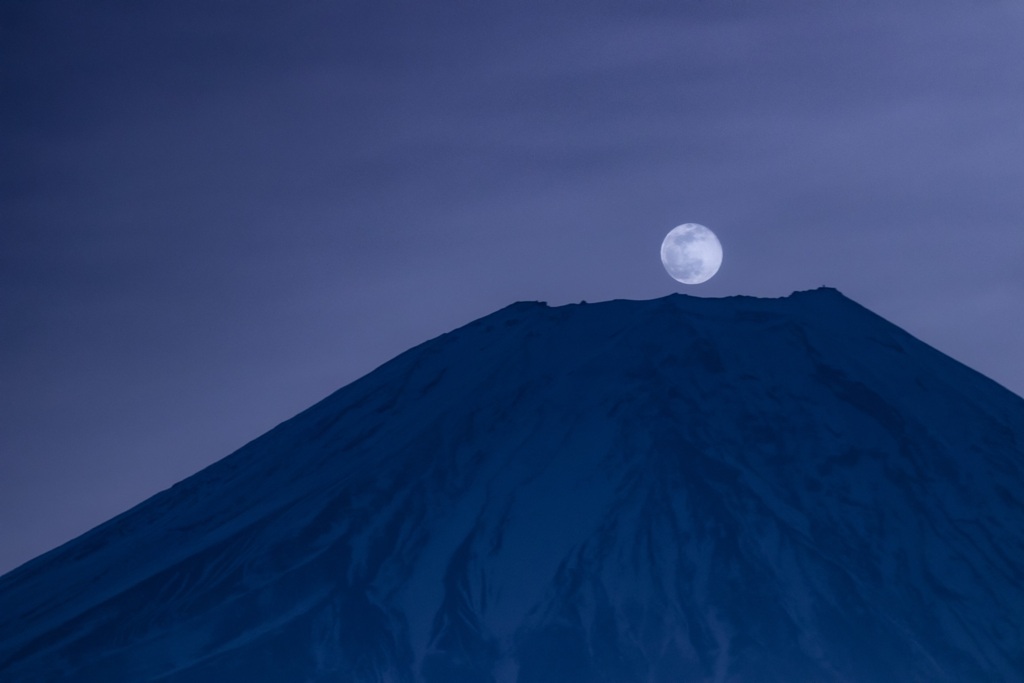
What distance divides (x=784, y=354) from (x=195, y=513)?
31.2 m

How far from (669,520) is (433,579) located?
35.0 ft

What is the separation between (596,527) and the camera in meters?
59.8

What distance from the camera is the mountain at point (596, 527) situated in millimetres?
54156

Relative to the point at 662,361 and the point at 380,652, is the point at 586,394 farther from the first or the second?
the point at 380,652

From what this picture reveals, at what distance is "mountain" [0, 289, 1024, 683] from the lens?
178 ft

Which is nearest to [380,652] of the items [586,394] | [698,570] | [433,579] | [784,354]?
[433,579]

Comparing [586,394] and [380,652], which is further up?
[586,394]

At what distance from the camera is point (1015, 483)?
65500 millimetres

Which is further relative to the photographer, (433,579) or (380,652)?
(433,579)

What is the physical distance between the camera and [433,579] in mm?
58094

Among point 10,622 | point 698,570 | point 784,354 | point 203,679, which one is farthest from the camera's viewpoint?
point 784,354

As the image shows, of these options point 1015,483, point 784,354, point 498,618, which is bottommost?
point 1015,483

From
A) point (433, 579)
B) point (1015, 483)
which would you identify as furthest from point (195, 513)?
point (1015, 483)

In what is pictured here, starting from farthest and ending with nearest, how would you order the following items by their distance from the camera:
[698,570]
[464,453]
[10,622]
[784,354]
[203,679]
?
[784,354] < [464,453] < [10,622] < [698,570] < [203,679]
